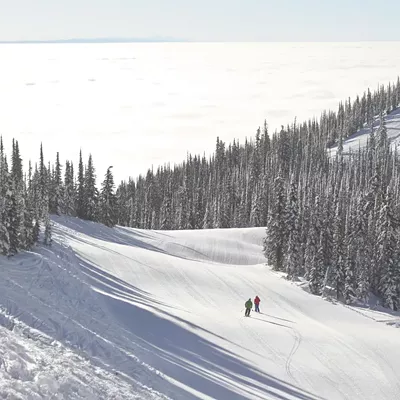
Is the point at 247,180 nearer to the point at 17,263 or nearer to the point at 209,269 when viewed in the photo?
the point at 209,269

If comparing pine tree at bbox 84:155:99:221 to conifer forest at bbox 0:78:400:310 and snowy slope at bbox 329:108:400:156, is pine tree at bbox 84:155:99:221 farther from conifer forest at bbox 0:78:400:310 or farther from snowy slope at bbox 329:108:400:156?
snowy slope at bbox 329:108:400:156

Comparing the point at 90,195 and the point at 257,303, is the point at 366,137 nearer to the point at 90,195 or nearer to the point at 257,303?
the point at 90,195

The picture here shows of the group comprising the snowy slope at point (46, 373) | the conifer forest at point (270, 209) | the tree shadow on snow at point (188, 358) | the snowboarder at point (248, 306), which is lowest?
the conifer forest at point (270, 209)

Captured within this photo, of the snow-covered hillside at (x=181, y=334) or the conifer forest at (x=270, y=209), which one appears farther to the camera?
the conifer forest at (x=270, y=209)

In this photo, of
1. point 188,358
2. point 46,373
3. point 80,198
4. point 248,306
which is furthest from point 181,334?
point 80,198

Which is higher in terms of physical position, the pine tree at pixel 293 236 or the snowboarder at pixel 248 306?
the snowboarder at pixel 248 306

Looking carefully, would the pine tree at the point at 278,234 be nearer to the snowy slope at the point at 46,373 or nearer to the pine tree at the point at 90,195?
the pine tree at the point at 90,195

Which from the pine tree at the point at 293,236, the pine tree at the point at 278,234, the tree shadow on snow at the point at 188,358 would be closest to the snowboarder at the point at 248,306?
the tree shadow on snow at the point at 188,358
